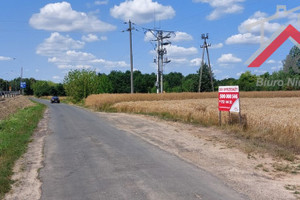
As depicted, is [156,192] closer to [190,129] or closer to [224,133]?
[224,133]

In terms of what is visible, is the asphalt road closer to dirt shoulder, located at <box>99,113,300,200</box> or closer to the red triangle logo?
dirt shoulder, located at <box>99,113,300,200</box>

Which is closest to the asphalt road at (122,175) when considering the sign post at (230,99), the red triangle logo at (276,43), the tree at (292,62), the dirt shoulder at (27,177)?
the dirt shoulder at (27,177)

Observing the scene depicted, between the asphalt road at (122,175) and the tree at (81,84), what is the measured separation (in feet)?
198

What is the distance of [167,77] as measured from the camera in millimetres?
153000

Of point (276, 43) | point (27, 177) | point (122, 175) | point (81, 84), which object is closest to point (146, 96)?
point (276, 43)

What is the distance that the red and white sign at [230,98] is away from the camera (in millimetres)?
15035

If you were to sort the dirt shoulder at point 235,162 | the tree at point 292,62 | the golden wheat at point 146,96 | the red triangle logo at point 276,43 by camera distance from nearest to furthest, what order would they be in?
the dirt shoulder at point 235,162 < the red triangle logo at point 276,43 < the golden wheat at point 146,96 < the tree at point 292,62

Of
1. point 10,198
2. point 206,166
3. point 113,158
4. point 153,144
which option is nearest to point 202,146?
point 153,144

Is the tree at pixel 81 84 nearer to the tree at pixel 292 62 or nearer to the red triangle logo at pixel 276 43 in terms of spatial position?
the red triangle logo at pixel 276 43

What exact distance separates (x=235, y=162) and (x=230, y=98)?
6915 mm

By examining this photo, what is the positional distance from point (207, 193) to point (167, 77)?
14767cm

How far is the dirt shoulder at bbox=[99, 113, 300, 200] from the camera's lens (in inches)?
258

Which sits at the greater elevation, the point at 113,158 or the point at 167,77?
the point at 167,77

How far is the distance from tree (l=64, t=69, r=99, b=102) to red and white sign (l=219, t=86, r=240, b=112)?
57.5 meters
